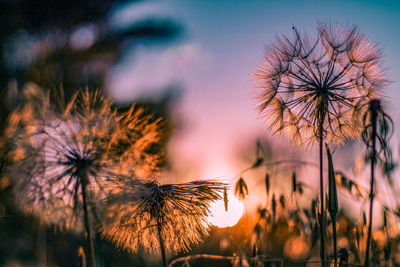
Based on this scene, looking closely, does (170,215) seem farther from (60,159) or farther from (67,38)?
(67,38)

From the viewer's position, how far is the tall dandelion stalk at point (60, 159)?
1479mm

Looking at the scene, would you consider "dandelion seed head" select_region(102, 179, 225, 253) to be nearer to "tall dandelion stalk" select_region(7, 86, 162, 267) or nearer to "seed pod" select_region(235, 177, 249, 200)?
"seed pod" select_region(235, 177, 249, 200)

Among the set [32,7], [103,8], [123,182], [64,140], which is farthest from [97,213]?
[103,8]

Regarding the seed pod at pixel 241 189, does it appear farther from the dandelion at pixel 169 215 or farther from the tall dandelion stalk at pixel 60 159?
the tall dandelion stalk at pixel 60 159

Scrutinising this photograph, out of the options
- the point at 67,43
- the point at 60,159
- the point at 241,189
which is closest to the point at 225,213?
the point at 241,189

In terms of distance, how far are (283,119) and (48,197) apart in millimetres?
1369

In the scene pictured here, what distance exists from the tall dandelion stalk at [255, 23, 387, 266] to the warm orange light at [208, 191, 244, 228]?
55 cm

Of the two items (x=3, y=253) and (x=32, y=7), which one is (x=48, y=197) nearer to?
(x=3, y=253)

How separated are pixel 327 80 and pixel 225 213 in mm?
964

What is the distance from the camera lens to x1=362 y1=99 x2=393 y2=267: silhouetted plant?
A: 1.22 meters

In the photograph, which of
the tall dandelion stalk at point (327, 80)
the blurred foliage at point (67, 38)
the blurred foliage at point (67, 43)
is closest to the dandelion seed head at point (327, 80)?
the tall dandelion stalk at point (327, 80)

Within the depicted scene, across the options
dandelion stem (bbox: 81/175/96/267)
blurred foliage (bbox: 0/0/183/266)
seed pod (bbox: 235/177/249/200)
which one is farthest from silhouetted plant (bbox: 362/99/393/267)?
blurred foliage (bbox: 0/0/183/266)

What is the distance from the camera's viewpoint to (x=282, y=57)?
212 centimetres

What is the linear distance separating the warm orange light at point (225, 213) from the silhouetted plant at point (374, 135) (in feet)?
2.14
